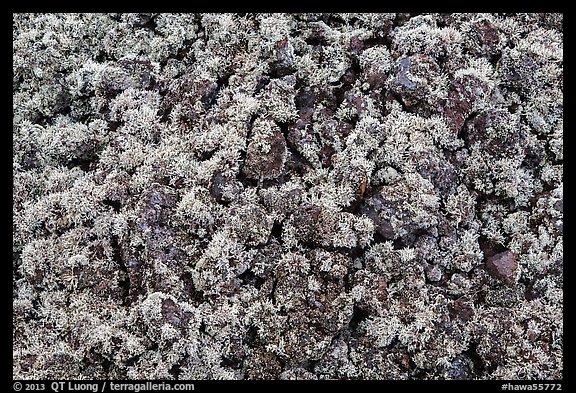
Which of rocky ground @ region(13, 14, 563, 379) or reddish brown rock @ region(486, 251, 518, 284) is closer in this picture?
rocky ground @ region(13, 14, 563, 379)

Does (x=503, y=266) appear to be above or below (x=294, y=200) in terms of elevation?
below

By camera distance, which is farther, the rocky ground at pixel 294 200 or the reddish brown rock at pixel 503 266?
the reddish brown rock at pixel 503 266

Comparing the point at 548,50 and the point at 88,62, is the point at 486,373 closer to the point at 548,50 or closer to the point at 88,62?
the point at 548,50

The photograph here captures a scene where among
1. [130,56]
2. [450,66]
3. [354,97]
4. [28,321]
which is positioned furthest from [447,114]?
[28,321]

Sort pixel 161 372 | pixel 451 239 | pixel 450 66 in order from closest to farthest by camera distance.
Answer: pixel 161 372 < pixel 451 239 < pixel 450 66

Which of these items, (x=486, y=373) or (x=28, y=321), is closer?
(x=486, y=373)

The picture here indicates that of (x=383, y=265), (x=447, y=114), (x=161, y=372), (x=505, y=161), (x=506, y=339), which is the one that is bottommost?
(x=161, y=372)

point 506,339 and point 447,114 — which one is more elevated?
point 447,114

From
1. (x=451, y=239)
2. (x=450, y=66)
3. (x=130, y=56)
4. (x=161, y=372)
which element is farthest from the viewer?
(x=130, y=56)
